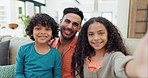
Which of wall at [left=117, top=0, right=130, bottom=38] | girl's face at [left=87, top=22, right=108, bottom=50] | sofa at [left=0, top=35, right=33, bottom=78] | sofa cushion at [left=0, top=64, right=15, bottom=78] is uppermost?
wall at [left=117, top=0, right=130, bottom=38]

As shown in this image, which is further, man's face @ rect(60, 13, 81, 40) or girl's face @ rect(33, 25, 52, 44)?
man's face @ rect(60, 13, 81, 40)

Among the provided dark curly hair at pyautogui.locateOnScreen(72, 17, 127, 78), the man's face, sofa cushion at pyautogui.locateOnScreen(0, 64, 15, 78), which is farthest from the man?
sofa cushion at pyautogui.locateOnScreen(0, 64, 15, 78)

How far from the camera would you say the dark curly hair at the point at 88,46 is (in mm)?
1031

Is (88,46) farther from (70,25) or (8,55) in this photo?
(8,55)

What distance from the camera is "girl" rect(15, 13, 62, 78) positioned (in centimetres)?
102

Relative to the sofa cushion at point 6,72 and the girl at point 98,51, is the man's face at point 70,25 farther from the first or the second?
the sofa cushion at point 6,72

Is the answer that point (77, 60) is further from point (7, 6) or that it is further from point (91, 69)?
point (7, 6)

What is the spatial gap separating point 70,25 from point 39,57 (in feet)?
1.54

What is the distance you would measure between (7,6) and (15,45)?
2.82 metres

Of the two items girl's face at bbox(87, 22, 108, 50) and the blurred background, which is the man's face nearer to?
girl's face at bbox(87, 22, 108, 50)

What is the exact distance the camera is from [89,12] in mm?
8578

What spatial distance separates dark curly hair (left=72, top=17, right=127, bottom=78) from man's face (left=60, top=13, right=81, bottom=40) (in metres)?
0.20

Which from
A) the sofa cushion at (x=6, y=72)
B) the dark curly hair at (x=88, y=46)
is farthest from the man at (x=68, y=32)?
the sofa cushion at (x=6, y=72)

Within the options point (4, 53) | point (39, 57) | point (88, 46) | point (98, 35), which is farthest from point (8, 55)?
point (98, 35)
